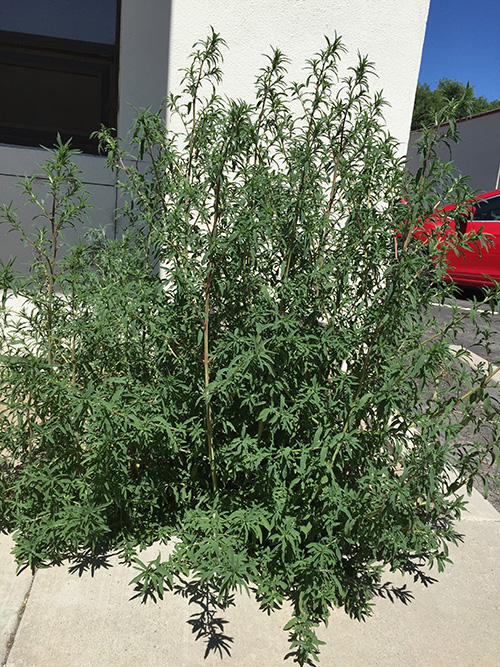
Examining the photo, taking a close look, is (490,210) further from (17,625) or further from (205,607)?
(17,625)

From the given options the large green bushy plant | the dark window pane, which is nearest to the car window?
the dark window pane

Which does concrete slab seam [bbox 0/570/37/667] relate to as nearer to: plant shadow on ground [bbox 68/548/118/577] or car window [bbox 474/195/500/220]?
plant shadow on ground [bbox 68/548/118/577]

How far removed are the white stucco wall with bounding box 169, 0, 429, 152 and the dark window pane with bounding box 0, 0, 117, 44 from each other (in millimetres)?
1106

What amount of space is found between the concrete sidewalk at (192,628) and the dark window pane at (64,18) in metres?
4.29

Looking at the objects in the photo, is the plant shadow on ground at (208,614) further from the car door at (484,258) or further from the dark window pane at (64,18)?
the car door at (484,258)

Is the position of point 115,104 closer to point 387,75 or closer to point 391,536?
point 387,75

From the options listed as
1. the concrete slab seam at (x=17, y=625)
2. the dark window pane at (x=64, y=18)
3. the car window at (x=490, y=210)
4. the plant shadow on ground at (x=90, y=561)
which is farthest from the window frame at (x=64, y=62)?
the car window at (x=490, y=210)

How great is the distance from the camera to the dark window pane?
5121mm

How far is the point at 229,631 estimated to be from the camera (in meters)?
2.36

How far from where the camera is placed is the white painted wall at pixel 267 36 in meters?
4.48

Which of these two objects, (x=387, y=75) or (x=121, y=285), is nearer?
(x=121, y=285)

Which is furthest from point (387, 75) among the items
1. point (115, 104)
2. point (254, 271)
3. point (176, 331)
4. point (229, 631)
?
point (229, 631)

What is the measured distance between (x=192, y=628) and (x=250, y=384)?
964 millimetres

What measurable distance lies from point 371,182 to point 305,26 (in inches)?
100
